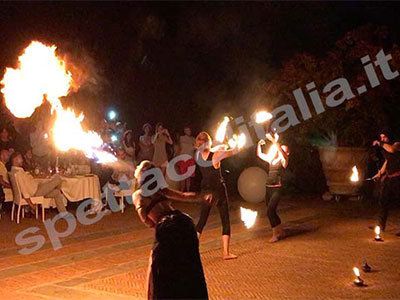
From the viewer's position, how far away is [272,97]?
19.4m

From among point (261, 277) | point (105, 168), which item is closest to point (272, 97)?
point (105, 168)

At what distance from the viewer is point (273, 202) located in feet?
36.0

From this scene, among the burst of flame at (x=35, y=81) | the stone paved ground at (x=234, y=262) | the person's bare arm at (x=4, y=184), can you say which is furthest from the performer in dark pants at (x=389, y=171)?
the person's bare arm at (x=4, y=184)

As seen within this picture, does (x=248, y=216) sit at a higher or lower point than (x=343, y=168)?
lower

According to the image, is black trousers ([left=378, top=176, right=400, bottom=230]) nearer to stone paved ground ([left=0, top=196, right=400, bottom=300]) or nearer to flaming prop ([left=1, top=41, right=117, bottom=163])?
stone paved ground ([left=0, top=196, right=400, bottom=300])

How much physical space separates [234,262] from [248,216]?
4.89 m

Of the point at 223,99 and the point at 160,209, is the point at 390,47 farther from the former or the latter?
the point at 160,209

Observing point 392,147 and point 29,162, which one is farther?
point 29,162

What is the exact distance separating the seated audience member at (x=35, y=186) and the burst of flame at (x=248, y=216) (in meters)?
3.94

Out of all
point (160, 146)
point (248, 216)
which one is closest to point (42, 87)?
point (248, 216)

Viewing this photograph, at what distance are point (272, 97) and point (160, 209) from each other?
46.2ft

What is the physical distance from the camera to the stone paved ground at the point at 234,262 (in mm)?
7824

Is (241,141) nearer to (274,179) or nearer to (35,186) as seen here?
(274,179)

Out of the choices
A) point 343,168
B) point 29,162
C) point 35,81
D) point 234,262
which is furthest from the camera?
point 343,168
